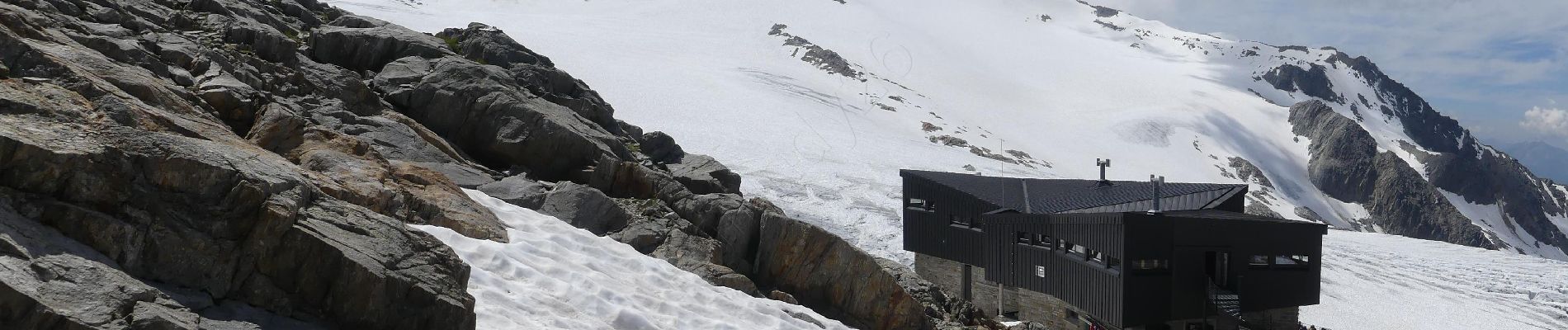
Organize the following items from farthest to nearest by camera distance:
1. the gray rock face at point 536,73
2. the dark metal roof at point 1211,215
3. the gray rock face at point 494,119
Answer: the dark metal roof at point 1211,215, the gray rock face at point 536,73, the gray rock face at point 494,119

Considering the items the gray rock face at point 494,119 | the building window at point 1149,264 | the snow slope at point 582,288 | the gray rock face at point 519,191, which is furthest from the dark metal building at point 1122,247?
the gray rock face at point 519,191

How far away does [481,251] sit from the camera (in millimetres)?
14500

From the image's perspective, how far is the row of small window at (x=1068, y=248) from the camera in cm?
2629

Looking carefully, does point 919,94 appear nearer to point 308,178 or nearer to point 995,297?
point 995,297

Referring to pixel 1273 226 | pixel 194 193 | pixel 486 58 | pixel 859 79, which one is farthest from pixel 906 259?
pixel 859 79

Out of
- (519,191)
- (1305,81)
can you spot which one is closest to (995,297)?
(519,191)

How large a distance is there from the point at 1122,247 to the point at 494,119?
1607cm

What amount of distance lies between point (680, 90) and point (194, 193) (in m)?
81.3

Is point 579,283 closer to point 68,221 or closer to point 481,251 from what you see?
point 481,251

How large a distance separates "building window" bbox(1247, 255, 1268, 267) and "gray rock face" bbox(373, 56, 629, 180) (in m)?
18.6

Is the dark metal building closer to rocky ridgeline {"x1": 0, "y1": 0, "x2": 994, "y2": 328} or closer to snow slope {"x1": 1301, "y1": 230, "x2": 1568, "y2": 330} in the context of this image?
rocky ridgeline {"x1": 0, "y1": 0, "x2": 994, "y2": 328}

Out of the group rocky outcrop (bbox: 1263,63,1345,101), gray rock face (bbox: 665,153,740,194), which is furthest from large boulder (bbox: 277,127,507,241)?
rocky outcrop (bbox: 1263,63,1345,101)

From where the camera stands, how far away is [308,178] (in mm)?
12203

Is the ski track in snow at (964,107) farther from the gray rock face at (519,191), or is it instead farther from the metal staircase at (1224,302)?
the gray rock face at (519,191)
